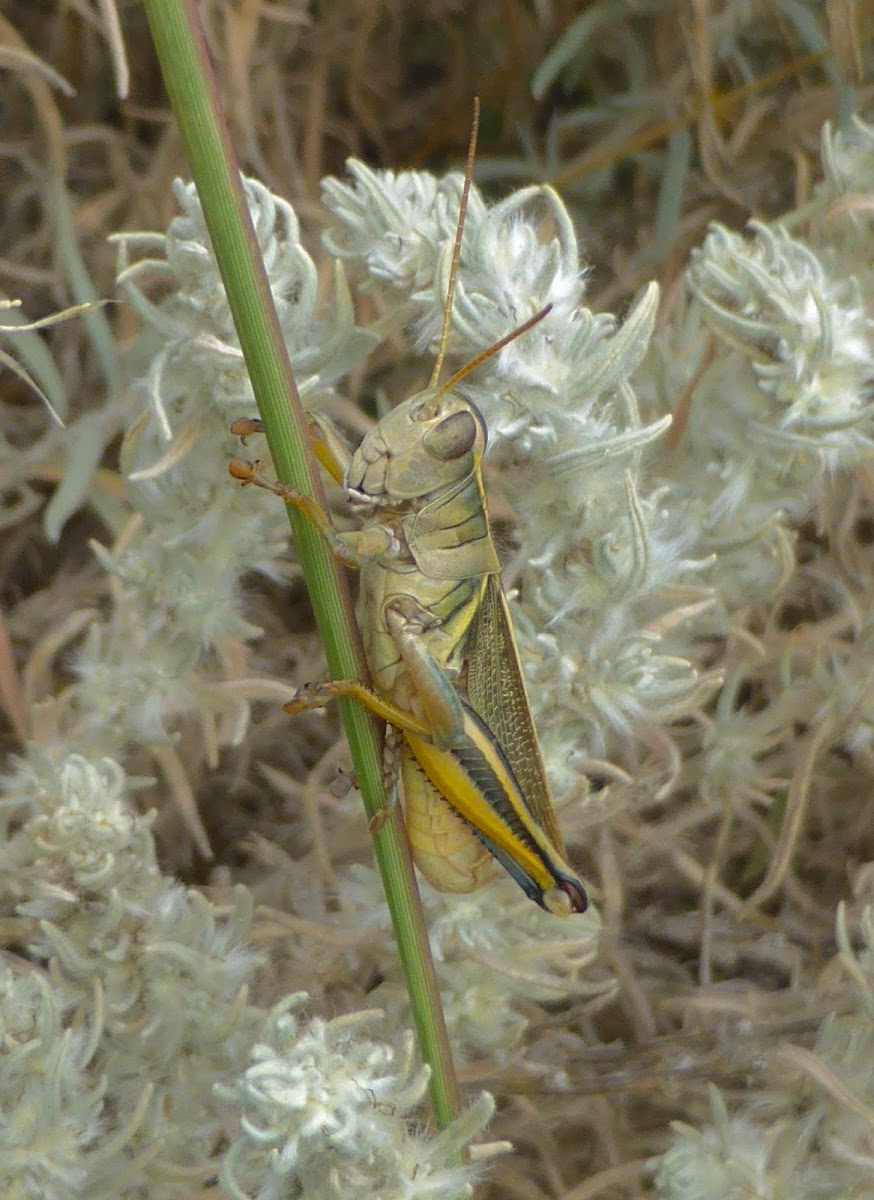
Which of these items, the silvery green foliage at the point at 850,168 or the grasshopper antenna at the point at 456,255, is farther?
the silvery green foliage at the point at 850,168

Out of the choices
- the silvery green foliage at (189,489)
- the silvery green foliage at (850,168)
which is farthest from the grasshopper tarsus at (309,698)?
the silvery green foliage at (850,168)

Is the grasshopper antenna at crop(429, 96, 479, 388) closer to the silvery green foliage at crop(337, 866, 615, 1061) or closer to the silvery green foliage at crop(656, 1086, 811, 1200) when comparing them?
the silvery green foliage at crop(337, 866, 615, 1061)

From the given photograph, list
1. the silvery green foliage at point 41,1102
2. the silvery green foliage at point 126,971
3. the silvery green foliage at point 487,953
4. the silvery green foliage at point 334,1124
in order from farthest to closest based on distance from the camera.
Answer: the silvery green foliage at point 487,953, the silvery green foliage at point 126,971, the silvery green foliage at point 41,1102, the silvery green foliage at point 334,1124

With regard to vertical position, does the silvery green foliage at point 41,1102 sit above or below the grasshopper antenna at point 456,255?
below

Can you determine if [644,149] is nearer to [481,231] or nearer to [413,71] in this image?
[413,71]

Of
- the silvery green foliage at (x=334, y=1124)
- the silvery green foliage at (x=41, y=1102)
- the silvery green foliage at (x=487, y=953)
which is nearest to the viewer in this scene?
the silvery green foliage at (x=334, y=1124)

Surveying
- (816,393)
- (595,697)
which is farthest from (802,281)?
(595,697)

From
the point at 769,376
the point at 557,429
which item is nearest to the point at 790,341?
the point at 769,376

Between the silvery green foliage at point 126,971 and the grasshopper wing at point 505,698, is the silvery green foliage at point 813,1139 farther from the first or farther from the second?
the silvery green foliage at point 126,971
